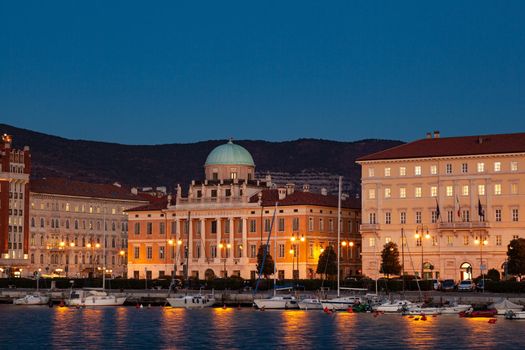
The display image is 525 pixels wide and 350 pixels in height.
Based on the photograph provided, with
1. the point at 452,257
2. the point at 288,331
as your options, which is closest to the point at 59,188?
the point at 452,257

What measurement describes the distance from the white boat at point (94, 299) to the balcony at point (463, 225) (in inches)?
1324

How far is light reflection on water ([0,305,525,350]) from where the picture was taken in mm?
85125

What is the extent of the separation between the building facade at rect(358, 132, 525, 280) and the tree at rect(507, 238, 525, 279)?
23.7ft

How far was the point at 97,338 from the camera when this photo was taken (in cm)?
9012

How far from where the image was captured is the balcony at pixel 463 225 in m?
144

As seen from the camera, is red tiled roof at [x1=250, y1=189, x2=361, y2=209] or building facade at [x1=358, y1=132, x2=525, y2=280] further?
red tiled roof at [x1=250, y1=189, x2=361, y2=209]

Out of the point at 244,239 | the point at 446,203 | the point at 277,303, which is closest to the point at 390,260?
the point at 446,203

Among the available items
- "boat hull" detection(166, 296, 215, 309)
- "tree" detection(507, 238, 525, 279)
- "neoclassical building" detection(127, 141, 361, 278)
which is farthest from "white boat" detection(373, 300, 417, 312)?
"neoclassical building" detection(127, 141, 361, 278)

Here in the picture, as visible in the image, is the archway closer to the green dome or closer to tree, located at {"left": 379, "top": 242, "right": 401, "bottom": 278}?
tree, located at {"left": 379, "top": 242, "right": 401, "bottom": 278}

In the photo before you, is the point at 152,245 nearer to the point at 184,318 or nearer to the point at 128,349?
the point at 184,318

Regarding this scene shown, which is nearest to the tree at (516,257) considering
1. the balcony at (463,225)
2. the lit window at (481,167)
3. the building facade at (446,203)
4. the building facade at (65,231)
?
the building facade at (446,203)

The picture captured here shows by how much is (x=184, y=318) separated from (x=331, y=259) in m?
43.7

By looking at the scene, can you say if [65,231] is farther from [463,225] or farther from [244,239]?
[463,225]

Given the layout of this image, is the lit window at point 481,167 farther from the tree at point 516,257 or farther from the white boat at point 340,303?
the white boat at point 340,303
